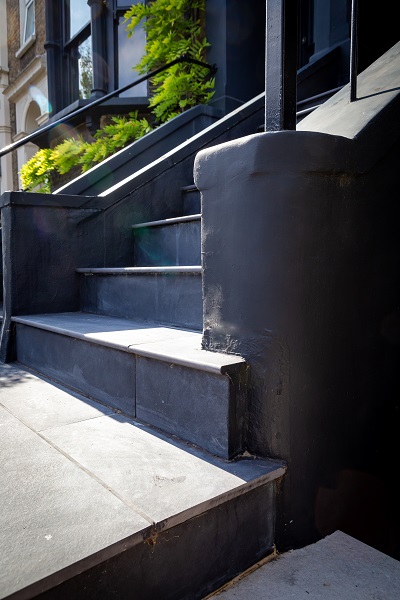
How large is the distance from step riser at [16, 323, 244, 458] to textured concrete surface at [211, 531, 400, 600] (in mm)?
382

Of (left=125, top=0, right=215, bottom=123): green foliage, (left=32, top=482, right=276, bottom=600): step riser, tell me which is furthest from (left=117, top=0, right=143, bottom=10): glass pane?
(left=32, top=482, right=276, bottom=600): step riser

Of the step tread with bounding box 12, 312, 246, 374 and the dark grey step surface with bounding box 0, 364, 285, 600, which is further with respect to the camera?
the step tread with bounding box 12, 312, 246, 374

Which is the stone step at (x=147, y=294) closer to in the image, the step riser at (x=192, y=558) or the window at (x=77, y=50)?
the step riser at (x=192, y=558)

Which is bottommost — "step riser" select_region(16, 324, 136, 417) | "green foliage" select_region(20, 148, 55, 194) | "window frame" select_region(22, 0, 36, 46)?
"step riser" select_region(16, 324, 136, 417)

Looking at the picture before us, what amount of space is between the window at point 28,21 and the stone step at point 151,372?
11.6 metres

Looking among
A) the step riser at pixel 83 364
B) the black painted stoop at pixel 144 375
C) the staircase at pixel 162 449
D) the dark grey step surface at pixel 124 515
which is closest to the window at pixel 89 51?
the black painted stoop at pixel 144 375

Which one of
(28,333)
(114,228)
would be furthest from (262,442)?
(114,228)

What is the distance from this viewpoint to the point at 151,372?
1920 millimetres

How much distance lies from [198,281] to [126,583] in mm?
1480

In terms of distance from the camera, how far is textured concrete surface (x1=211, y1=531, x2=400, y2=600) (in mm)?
1329

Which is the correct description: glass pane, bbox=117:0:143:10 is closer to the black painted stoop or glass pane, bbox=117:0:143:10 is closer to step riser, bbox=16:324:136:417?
the black painted stoop

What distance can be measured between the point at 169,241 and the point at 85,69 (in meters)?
7.40

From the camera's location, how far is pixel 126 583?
1190 millimetres

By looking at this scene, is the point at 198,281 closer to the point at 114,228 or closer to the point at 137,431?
the point at 137,431
